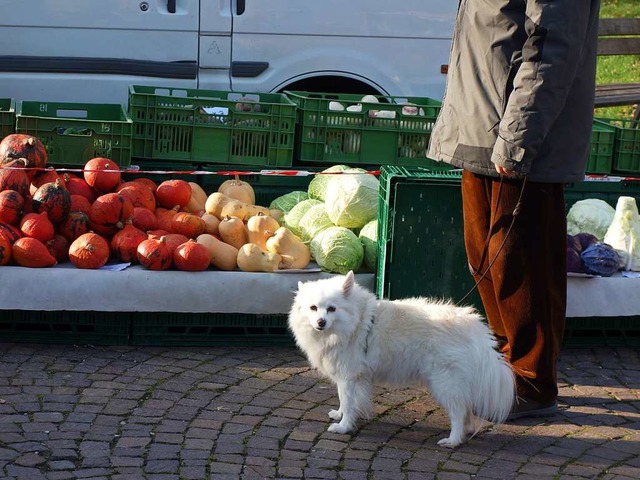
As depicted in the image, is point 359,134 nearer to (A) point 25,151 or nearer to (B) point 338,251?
(B) point 338,251

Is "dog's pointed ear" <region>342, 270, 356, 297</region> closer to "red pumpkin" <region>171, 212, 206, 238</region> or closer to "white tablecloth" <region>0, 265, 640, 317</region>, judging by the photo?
"white tablecloth" <region>0, 265, 640, 317</region>

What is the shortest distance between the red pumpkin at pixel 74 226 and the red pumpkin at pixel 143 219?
303mm

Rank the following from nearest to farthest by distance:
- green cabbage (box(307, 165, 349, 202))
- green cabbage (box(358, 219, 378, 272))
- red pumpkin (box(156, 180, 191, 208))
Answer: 1. green cabbage (box(358, 219, 378, 272))
2. red pumpkin (box(156, 180, 191, 208))
3. green cabbage (box(307, 165, 349, 202))

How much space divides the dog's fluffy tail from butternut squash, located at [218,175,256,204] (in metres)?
2.42

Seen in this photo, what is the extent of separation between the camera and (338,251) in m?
5.89

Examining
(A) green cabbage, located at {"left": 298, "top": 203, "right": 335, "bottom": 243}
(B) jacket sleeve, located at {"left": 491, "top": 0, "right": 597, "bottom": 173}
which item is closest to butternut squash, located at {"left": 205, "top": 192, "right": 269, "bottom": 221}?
(A) green cabbage, located at {"left": 298, "top": 203, "right": 335, "bottom": 243}

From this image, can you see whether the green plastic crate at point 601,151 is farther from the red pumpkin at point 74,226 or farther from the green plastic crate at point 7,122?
the green plastic crate at point 7,122

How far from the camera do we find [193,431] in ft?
15.4

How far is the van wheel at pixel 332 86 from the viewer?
27.3 feet

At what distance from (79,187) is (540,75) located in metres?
3.17

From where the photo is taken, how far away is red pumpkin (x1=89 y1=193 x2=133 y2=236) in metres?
5.99

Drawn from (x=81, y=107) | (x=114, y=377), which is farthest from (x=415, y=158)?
(x=114, y=377)

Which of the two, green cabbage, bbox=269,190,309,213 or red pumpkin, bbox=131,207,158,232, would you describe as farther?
green cabbage, bbox=269,190,309,213

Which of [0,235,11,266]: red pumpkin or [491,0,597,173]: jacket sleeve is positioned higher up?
[491,0,597,173]: jacket sleeve
